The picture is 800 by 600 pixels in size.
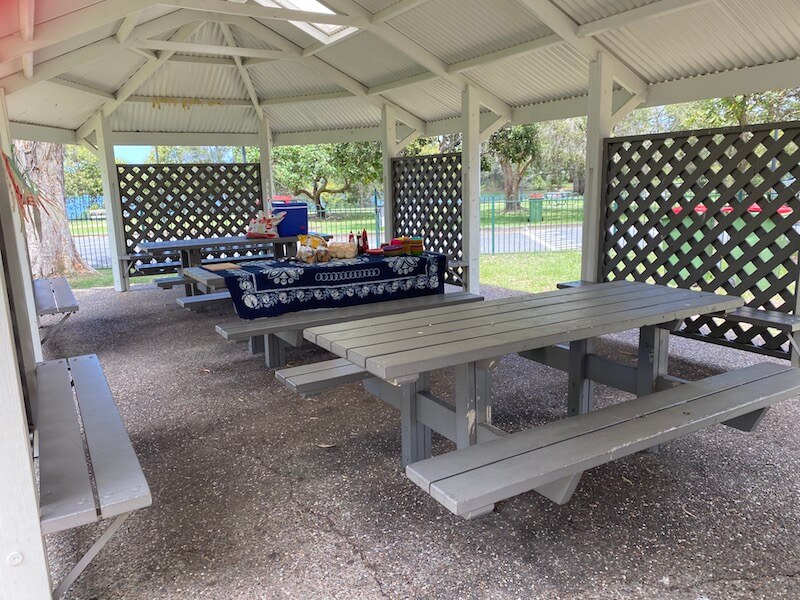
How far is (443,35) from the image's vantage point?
4.91m

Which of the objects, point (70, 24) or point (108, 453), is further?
point (70, 24)

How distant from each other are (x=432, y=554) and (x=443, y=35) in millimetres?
4217

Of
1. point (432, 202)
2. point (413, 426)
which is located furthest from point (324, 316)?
point (432, 202)

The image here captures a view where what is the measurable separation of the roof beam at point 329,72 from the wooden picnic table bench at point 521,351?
14.2 ft

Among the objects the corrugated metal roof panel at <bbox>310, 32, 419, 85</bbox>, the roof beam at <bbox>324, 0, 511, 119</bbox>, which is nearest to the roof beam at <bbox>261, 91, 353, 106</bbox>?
the corrugated metal roof panel at <bbox>310, 32, 419, 85</bbox>

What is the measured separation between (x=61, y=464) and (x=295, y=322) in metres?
2.01

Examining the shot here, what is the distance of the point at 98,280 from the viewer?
29.7 ft

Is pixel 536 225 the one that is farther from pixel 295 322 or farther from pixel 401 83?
pixel 295 322

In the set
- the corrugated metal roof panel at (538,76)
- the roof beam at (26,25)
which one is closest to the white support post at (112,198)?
the roof beam at (26,25)

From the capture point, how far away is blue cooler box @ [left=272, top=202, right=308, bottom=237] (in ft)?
17.9

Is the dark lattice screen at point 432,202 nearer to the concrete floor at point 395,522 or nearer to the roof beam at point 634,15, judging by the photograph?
the roof beam at point 634,15

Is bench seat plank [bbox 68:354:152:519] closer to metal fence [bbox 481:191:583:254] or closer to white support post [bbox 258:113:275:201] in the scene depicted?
white support post [bbox 258:113:275:201]

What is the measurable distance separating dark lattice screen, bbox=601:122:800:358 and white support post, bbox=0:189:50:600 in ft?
12.5

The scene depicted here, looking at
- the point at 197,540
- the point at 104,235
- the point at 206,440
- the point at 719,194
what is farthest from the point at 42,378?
the point at 104,235
